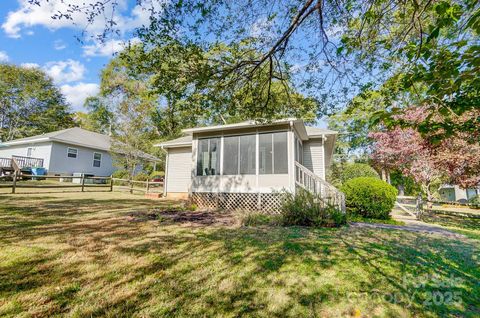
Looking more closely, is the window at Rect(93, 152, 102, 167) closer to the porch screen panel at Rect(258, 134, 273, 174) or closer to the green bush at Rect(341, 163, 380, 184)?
the porch screen panel at Rect(258, 134, 273, 174)

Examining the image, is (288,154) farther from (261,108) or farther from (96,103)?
(96,103)

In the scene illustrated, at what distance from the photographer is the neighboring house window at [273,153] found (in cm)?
957

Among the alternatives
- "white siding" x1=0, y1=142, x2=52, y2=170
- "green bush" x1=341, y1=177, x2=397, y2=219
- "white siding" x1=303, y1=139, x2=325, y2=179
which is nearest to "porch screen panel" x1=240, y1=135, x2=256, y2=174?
"white siding" x1=303, y1=139, x2=325, y2=179

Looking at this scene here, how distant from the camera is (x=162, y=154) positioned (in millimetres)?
25734

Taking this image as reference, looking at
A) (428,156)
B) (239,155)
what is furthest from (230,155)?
(428,156)

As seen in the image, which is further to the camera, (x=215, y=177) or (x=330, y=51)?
(x=215, y=177)

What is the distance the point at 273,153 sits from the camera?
975 cm

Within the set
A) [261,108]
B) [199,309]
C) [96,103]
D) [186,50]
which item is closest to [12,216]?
[186,50]

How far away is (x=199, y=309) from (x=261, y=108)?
4.93 m

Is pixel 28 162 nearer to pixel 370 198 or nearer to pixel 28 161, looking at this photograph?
pixel 28 161

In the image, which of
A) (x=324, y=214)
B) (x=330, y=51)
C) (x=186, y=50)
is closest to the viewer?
(x=186, y=50)

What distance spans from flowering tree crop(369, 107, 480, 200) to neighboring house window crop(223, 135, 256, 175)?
18.2 feet

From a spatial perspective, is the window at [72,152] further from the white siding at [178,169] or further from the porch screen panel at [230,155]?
the porch screen panel at [230,155]

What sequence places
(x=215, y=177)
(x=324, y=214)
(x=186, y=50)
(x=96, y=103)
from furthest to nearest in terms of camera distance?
(x=96, y=103) < (x=215, y=177) < (x=324, y=214) < (x=186, y=50)
